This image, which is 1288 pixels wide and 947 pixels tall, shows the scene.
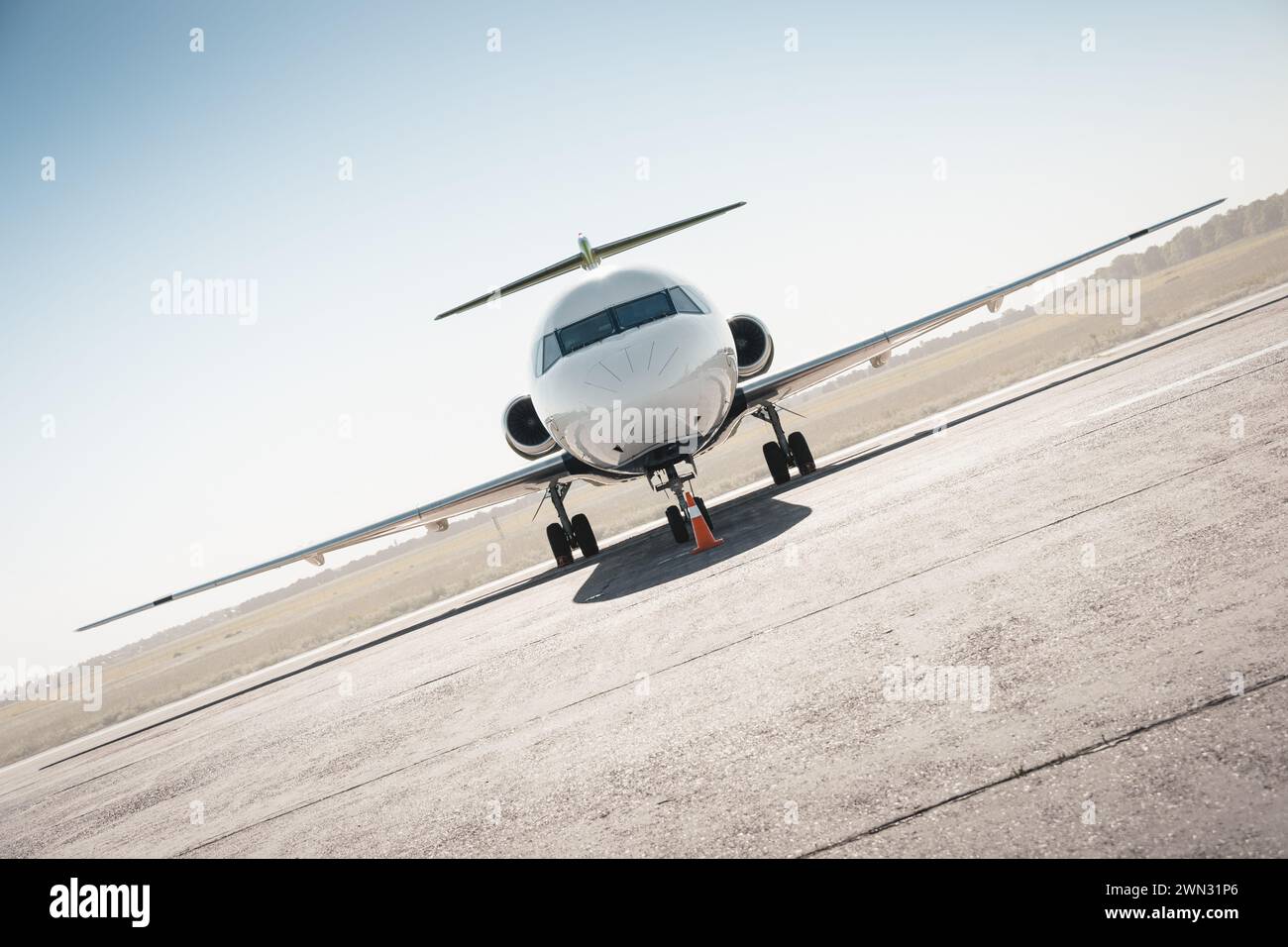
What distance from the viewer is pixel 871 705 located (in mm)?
3412

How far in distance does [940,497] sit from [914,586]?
3.01 meters

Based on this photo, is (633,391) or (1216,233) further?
(1216,233)

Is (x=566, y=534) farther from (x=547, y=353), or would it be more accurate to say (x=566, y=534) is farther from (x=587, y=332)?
(x=587, y=332)

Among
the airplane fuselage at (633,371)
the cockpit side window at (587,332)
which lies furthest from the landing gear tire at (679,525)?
the cockpit side window at (587,332)

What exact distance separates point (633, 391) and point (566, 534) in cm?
663

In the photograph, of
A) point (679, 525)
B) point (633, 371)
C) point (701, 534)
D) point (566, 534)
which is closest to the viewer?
point (701, 534)

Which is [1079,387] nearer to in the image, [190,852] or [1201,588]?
[1201,588]

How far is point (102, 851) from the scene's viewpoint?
16.1ft

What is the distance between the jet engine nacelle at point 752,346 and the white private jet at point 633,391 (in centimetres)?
2

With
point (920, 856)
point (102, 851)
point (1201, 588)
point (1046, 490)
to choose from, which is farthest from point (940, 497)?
point (102, 851)

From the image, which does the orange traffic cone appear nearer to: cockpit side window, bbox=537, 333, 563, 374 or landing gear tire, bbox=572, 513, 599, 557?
cockpit side window, bbox=537, 333, 563, 374

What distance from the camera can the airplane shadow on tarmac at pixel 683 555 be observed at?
8.73 m

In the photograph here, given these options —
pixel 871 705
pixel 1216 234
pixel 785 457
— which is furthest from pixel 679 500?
pixel 1216 234

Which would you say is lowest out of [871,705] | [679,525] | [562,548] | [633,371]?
[562,548]
